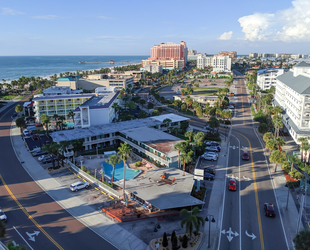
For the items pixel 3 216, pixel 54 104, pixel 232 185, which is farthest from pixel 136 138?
pixel 54 104

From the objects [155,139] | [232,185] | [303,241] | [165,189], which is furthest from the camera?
[155,139]

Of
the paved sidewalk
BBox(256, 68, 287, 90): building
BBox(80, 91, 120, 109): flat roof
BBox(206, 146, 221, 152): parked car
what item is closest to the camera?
the paved sidewalk

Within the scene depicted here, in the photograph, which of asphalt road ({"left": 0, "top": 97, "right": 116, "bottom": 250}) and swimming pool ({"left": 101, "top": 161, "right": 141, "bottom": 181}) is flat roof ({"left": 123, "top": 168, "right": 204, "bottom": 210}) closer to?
swimming pool ({"left": 101, "top": 161, "right": 141, "bottom": 181})

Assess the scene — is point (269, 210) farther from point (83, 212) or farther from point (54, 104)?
point (54, 104)

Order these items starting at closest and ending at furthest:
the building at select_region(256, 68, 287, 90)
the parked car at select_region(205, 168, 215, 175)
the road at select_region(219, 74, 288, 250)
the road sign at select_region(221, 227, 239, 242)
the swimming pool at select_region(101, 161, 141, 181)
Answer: the road at select_region(219, 74, 288, 250) → the road sign at select_region(221, 227, 239, 242) → the swimming pool at select_region(101, 161, 141, 181) → the parked car at select_region(205, 168, 215, 175) → the building at select_region(256, 68, 287, 90)

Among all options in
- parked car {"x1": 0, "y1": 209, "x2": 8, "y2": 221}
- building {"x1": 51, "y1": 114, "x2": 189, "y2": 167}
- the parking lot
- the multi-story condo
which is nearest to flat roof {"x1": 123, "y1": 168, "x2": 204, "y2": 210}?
the parking lot

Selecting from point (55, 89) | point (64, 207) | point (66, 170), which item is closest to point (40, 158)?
point (66, 170)

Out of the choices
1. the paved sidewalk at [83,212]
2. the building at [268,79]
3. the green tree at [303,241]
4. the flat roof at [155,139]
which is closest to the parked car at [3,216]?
the paved sidewalk at [83,212]

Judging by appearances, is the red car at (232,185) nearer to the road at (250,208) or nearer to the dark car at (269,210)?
the road at (250,208)
